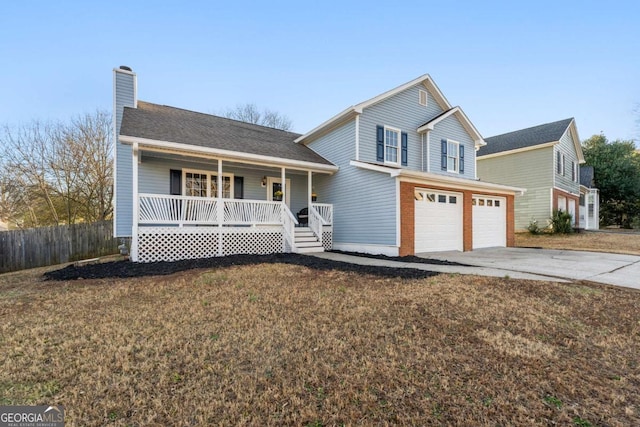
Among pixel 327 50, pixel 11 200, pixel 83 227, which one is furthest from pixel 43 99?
pixel 327 50

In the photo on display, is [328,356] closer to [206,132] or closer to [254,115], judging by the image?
[206,132]

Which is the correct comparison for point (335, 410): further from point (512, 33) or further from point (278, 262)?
point (512, 33)

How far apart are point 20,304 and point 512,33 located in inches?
698

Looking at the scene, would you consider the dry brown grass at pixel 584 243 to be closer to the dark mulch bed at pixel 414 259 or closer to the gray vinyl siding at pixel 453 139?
the gray vinyl siding at pixel 453 139

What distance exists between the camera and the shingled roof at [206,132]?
383 inches

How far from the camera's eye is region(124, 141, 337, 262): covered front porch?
9.01 metres

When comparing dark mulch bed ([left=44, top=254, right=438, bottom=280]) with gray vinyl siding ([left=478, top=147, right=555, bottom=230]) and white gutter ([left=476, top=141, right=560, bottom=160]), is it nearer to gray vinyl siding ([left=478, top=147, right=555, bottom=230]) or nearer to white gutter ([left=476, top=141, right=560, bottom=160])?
gray vinyl siding ([left=478, top=147, right=555, bottom=230])

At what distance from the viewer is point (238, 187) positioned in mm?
12438

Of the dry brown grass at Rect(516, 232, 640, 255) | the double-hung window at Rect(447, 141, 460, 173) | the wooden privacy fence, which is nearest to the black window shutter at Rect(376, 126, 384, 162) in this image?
the double-hung window at Rect(447, 141, 460, 173)

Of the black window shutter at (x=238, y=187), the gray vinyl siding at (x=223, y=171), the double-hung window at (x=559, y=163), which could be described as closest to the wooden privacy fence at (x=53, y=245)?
the gray vinyl siding at (x=223, y=171)

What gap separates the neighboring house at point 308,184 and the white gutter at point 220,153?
35 mm

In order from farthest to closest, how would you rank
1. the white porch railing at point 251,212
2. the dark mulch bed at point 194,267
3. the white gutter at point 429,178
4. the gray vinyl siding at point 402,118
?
the gray vinyl siding at point 402,118 < the white porch railing at point 251,212 < the white gutter at point 429,178 < the dark mulch bed at point 194,267

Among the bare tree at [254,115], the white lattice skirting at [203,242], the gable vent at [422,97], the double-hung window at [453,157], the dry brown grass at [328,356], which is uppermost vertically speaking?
the bare tree at [254,115]

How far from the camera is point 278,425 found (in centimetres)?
202
